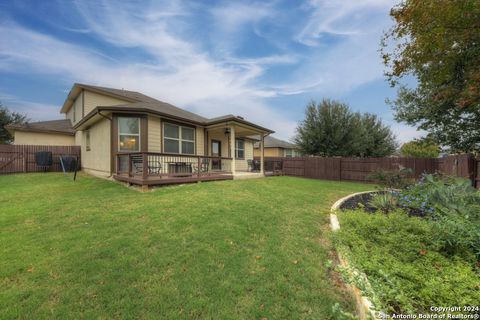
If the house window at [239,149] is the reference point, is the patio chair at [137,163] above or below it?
below

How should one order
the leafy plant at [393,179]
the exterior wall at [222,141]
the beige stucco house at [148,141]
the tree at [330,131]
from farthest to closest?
1. the tree at [330,131]
2. the exterior wall at [222,141]
3. the beige stucco house at [148,141]
4. the leafy plant at [393,179]

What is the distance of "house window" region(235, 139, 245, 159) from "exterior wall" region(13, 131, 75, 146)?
1297 centimetres

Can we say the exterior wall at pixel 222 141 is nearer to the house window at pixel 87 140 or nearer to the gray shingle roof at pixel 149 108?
the gray shingle roof at pixel 149 108

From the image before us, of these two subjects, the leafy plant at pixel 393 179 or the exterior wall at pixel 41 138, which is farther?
the exterior wall at pixel 41 138

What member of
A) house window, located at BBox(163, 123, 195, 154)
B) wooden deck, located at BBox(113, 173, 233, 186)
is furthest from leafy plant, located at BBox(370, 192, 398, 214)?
house window, located at BBox(163, 123, 195, 154)

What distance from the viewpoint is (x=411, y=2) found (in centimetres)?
666

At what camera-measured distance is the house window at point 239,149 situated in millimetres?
16266

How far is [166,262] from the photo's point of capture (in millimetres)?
3080

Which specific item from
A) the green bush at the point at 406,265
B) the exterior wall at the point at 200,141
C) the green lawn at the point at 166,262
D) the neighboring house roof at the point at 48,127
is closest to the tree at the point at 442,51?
the green bush at the point at 406,265

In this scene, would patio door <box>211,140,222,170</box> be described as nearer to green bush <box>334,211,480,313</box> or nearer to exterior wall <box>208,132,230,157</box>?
exterior wall <box>208,132,230,157</box>

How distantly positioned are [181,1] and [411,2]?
8430 mm

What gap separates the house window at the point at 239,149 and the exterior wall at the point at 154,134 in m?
6.97

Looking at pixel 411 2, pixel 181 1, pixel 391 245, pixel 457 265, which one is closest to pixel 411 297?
pixel 457 265

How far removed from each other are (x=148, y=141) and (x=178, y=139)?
1.69 meters
